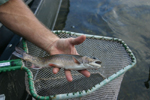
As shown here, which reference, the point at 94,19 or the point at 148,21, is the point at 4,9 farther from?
Answer: the point at 148,21

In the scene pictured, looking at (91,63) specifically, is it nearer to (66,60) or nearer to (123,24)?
(66,60)

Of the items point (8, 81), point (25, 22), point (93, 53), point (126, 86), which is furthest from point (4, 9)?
point (126, 86)

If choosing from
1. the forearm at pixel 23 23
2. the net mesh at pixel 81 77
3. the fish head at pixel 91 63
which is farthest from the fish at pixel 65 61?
the net mesh at pixel 81 77

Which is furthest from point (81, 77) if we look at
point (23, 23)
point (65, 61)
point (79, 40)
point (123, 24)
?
point (123, 24)

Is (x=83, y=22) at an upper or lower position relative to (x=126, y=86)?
upper

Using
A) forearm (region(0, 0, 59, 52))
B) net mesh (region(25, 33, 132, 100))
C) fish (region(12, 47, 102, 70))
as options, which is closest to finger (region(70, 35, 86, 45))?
fish (region(12, 47, 102, 70))

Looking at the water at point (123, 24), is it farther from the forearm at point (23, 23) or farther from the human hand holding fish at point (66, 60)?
the forearm at point (23, 23)
